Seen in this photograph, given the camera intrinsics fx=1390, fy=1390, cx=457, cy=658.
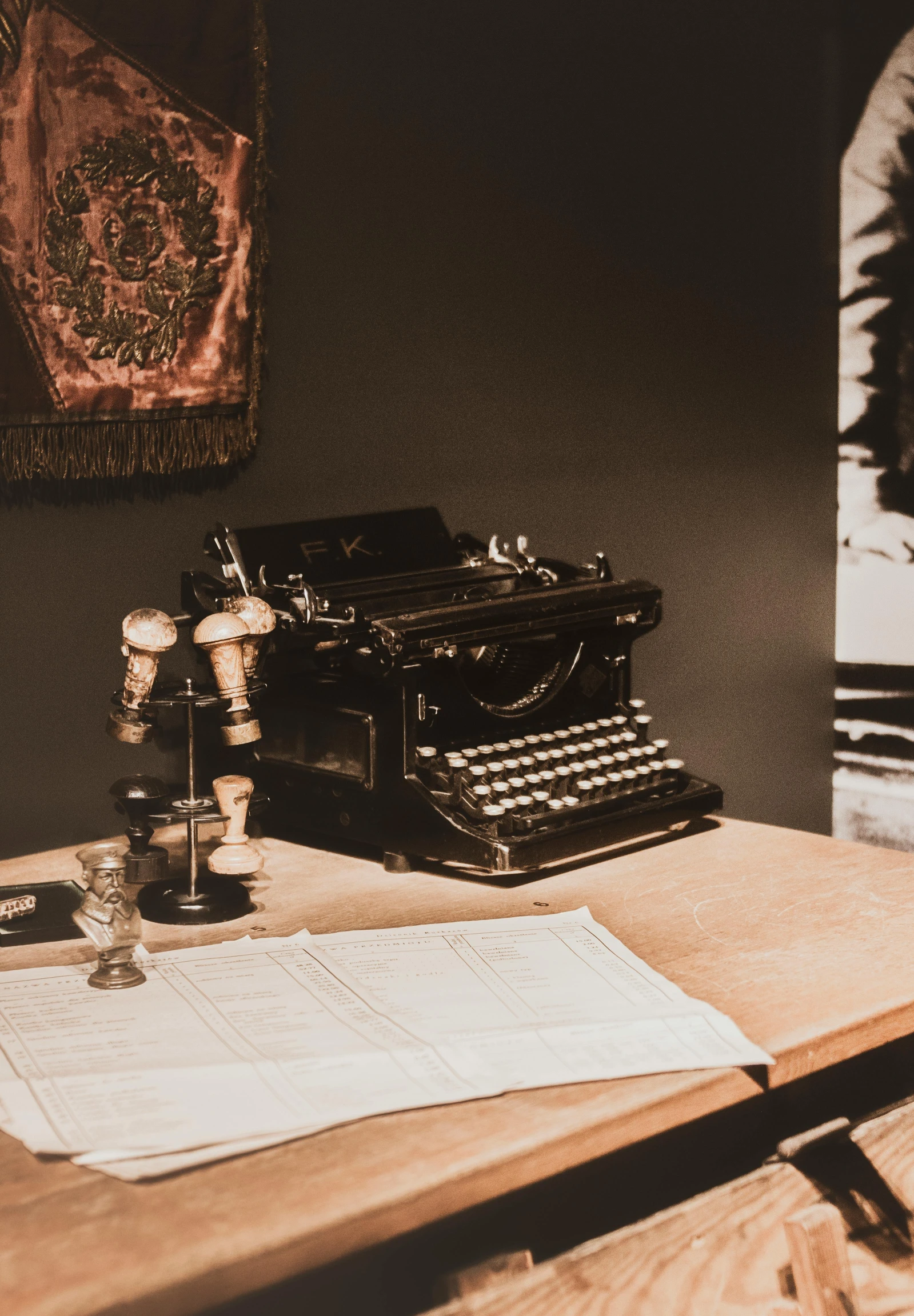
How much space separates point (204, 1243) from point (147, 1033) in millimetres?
358

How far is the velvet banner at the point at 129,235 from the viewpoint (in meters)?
2.07

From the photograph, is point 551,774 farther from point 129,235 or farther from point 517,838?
point 129,235

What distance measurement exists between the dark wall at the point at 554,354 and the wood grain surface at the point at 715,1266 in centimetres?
129

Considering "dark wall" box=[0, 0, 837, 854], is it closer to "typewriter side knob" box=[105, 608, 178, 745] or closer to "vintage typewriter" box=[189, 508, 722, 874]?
"vintage typewriter" box=[189, 508, 722, 874]

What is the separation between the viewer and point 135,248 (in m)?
2.21

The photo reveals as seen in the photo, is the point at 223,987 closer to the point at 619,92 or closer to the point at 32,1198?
the point at 32,1198

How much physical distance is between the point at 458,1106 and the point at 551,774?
0.89 metres

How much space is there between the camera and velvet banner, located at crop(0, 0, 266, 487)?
6.79ft

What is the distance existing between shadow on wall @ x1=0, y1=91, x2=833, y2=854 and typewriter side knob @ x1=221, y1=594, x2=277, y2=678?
18.9 inches

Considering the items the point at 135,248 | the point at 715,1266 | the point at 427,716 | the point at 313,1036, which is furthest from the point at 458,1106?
the point at 135,248

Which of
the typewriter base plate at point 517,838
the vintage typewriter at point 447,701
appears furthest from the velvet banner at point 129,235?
the typewriter base plate at point 517,838

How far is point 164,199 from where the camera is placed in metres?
2.23

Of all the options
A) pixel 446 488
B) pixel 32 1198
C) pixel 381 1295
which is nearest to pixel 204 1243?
pixel 32 1198

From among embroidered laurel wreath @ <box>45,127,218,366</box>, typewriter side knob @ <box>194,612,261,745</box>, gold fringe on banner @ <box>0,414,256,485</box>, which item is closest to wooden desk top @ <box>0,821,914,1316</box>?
typewriter side knob @ <box>194,612,261,745</box>
